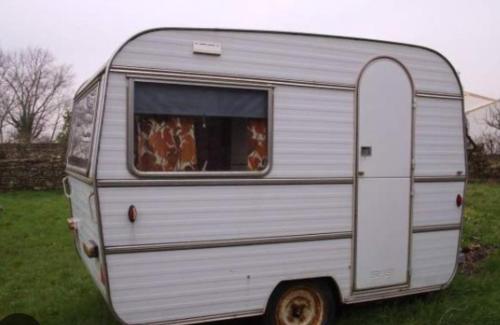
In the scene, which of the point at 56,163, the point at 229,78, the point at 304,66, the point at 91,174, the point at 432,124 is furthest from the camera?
the point at 56,163

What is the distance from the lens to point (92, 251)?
363 centimetres

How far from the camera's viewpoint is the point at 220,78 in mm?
3779

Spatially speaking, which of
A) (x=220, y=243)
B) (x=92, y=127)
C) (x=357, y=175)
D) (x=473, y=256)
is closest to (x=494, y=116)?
(x=473, y=256)

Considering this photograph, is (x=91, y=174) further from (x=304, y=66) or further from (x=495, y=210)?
(x=495, y=210)

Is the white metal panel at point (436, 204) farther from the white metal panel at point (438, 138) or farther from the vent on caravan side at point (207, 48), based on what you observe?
the vent on caravan side at point (207, 48)

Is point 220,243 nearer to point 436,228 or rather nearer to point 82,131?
point 82,131

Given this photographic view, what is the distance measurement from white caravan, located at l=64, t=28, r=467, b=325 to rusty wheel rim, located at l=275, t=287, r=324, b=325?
0.04ft

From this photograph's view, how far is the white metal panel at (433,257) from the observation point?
461 centimetres

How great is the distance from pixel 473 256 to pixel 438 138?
112 inches

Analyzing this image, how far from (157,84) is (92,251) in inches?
53.3

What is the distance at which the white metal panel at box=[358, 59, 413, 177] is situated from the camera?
430cm

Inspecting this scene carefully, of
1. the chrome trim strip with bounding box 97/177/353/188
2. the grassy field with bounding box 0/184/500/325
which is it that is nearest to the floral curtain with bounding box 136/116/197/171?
the chrome trim strip with bounding box 97/177/353/188

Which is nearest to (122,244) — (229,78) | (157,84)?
(157,84)

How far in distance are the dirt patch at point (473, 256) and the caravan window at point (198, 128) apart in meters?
3.76
